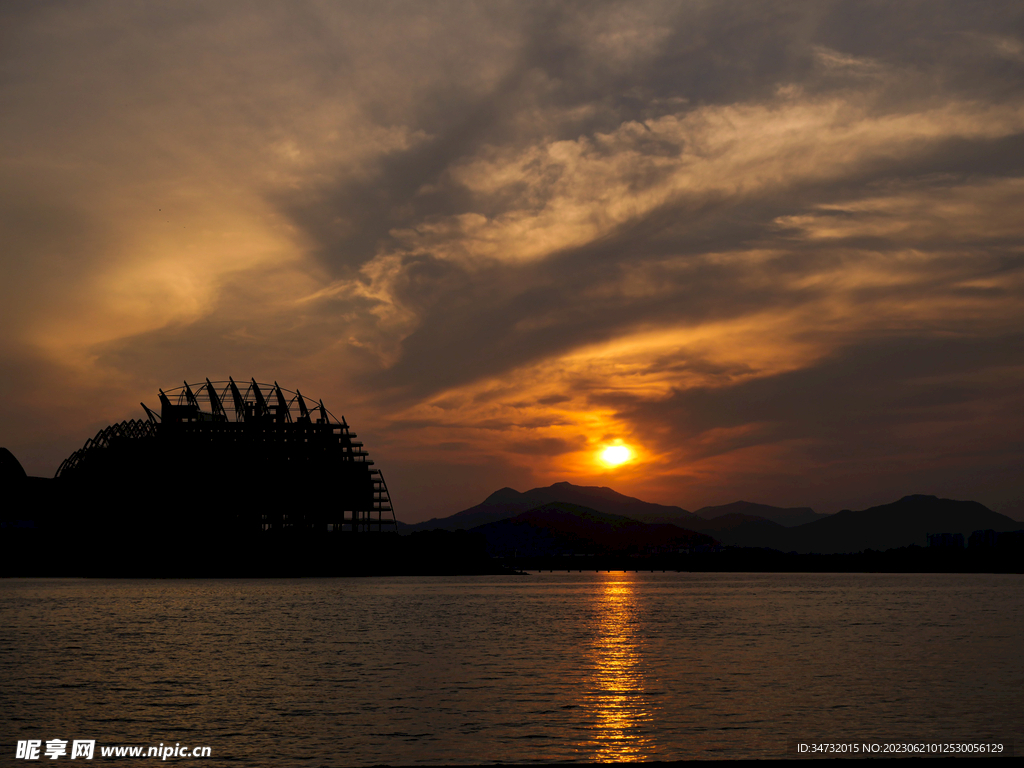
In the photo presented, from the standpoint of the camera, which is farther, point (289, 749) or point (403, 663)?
point (403, 663)

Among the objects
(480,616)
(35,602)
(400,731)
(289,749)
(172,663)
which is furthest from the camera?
(35,602)

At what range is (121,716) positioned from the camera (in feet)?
112

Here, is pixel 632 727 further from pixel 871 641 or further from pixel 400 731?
pixel 871 641

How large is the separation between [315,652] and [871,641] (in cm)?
3751

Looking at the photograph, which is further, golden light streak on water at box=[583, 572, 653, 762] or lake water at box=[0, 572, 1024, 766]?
lake water at box=[0, 572, 1024, 766]

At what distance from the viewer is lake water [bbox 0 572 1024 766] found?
29828 millimetres

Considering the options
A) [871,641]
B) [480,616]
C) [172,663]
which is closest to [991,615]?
[871,641]

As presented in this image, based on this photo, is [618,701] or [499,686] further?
[499,686]

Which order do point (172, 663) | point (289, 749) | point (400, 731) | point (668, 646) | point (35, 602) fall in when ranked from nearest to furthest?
point (289, 749) < point (400, 731) < point (172, 663) < point (668, 646) < point (35, 602)

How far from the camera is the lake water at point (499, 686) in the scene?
2983 cm

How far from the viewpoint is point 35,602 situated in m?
119

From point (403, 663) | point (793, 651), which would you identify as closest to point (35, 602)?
point (403, 663)

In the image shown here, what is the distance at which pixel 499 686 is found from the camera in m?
43.0

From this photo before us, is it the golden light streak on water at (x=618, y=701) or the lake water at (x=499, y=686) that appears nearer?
the golden light streak on water at (x=618, y=701)
